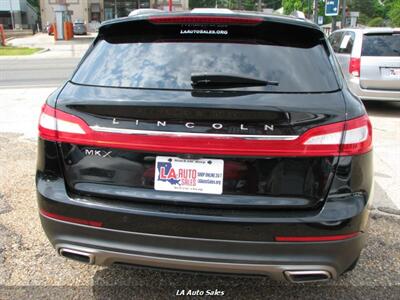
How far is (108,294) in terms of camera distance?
3.04 m

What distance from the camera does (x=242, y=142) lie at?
2.31 metres

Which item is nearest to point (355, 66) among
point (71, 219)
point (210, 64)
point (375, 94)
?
point (375, 94)

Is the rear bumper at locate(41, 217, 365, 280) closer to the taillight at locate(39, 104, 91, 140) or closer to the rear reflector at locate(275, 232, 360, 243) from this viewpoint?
the rear reflector at locate(275, 232, 360, 243)

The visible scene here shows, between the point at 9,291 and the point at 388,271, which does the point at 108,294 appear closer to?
the point at 9,291

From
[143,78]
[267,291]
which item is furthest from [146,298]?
[143,78]

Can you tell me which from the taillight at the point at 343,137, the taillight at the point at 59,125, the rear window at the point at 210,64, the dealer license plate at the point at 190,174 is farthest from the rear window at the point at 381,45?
the taillight at the point at 59,125

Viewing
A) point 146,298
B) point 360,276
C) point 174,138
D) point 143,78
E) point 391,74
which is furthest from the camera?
point 391,74

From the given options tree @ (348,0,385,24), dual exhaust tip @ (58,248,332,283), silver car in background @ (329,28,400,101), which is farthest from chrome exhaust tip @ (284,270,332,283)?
tree @ (348,0,385,24)

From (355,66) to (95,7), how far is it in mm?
76091

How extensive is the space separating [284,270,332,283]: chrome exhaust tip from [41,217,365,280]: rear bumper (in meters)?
0.02

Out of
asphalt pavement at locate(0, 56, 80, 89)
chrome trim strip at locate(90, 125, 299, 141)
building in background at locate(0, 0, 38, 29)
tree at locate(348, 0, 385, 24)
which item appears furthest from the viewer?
tree at locate(348, 0, 385, 24)

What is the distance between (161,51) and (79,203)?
982 mm

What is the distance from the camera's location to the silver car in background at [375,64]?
874 cm

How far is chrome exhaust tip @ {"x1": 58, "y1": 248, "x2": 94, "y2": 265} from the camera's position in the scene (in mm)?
2521
